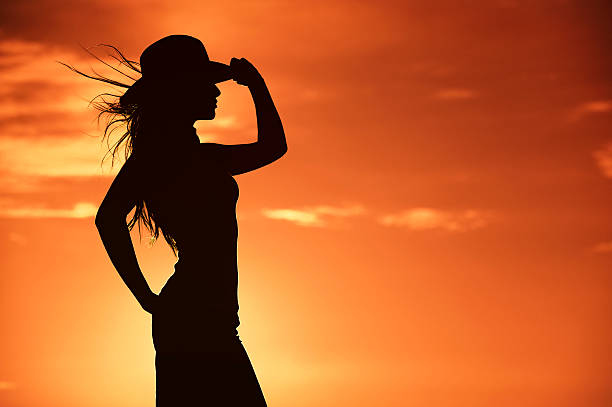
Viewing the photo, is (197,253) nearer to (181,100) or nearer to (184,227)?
(184,227)

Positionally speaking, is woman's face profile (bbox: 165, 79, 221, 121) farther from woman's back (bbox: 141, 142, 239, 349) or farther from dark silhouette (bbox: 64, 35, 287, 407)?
woman's back (bbox: 141, 142, 239, 349)

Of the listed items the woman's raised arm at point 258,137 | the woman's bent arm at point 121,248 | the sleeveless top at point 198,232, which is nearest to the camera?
the woman's bent arm at point 121,248

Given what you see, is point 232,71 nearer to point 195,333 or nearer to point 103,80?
point 103,80

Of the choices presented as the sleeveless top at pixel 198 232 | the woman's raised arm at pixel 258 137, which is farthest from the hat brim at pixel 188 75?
the sleeveless top at pixel 198 232

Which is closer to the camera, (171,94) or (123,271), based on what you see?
(123,271)

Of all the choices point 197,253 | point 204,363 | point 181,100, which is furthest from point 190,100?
point 204,363

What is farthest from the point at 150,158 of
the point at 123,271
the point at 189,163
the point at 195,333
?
the point at 195,333

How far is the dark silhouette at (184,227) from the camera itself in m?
5.96

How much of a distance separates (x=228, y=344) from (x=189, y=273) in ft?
1.70

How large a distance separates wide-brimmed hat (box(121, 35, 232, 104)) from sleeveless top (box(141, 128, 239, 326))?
473 mm

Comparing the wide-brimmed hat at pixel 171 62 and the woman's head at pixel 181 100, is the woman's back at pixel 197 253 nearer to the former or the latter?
the woman's head at pixel 181 100

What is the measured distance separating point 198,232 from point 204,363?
2.73 ft

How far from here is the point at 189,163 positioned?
243 inches

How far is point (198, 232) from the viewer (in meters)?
6.00
